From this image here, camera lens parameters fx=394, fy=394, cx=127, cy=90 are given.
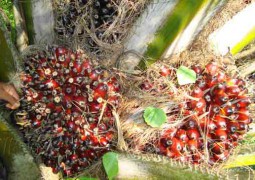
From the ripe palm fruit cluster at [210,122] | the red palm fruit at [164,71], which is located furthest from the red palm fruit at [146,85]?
the ripe palm fruit cluster at [210,122]

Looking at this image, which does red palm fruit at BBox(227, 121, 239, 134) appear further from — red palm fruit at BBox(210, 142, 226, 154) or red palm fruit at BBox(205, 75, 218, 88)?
red palm fruit at BBox(205, 75, 218, 88)

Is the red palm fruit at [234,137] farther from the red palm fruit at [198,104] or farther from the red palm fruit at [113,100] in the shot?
the red palm fruit at [113,100]

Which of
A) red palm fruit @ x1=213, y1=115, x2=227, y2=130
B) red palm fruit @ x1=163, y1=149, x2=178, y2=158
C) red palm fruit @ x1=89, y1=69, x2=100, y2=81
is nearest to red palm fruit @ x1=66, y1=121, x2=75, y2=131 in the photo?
red palm fruit @ x1=89, y1=69, x2=100, y2=81

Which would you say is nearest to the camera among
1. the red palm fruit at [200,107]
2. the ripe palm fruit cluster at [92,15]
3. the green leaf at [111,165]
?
the green leaf at [111,165]

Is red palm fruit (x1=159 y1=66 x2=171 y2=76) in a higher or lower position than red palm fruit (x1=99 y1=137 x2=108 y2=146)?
higher

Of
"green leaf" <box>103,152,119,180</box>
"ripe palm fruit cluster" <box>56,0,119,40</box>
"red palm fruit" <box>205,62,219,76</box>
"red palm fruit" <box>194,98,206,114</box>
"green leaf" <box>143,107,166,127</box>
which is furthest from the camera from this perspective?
"ripe palm fruit cluster" <box>56,0,119,40</box>

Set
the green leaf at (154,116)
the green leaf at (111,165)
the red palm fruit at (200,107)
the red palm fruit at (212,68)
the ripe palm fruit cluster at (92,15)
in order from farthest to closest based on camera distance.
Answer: the ripe palm fruit cluster at (92,15) < the red palm fruit at (212,68) < the red palm fruit at (200,107) < the green leaf at (154,116) < the green leaf at (111,165)

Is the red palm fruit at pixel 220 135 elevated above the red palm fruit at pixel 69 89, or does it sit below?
below
